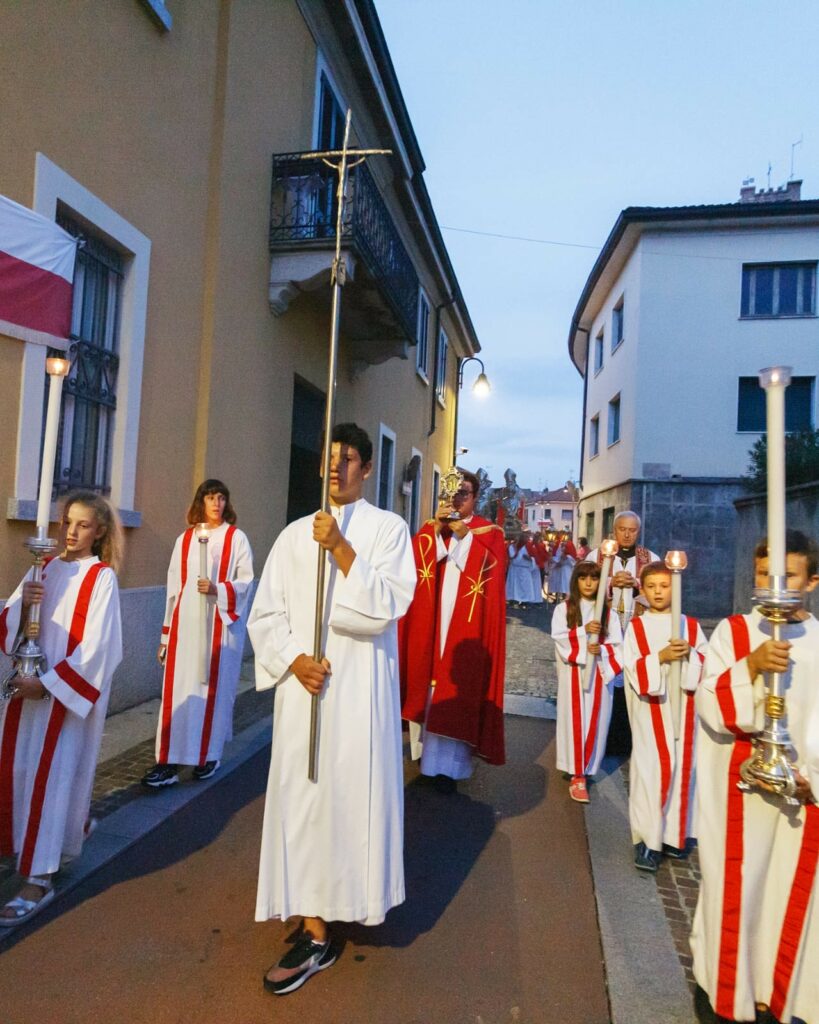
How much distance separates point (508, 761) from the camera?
5.03 m

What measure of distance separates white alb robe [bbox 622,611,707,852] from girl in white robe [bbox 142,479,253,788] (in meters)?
2.44

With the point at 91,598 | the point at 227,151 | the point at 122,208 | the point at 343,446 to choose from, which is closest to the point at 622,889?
the point at 343,446

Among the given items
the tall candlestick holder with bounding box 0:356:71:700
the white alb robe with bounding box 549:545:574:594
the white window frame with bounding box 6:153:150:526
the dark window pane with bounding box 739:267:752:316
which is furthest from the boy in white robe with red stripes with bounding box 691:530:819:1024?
the dark window pane with bounding box 739:267:752:316

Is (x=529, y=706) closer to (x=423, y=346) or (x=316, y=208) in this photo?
(x=316, y=208)

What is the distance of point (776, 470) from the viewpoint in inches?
73.5

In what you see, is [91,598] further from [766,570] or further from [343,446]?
[766,570]

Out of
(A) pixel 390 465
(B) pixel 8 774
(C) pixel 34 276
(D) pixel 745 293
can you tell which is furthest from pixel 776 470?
(D) pixel 745 293

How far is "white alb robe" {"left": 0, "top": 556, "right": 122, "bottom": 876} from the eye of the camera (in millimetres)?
2760

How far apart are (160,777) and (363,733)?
224 centimetres

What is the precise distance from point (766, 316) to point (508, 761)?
1492cm

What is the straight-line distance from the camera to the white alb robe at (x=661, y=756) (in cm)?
342

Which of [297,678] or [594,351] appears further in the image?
[594,351]

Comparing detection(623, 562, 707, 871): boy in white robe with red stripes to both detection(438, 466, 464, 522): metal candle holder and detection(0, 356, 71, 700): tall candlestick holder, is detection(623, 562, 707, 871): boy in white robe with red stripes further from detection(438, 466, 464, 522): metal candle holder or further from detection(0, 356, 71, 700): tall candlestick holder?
detection(0, 356, 71, 700): tall candlestick holder

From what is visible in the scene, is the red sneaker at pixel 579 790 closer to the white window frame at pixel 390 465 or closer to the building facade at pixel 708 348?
the white window frame at pixel 390 465
